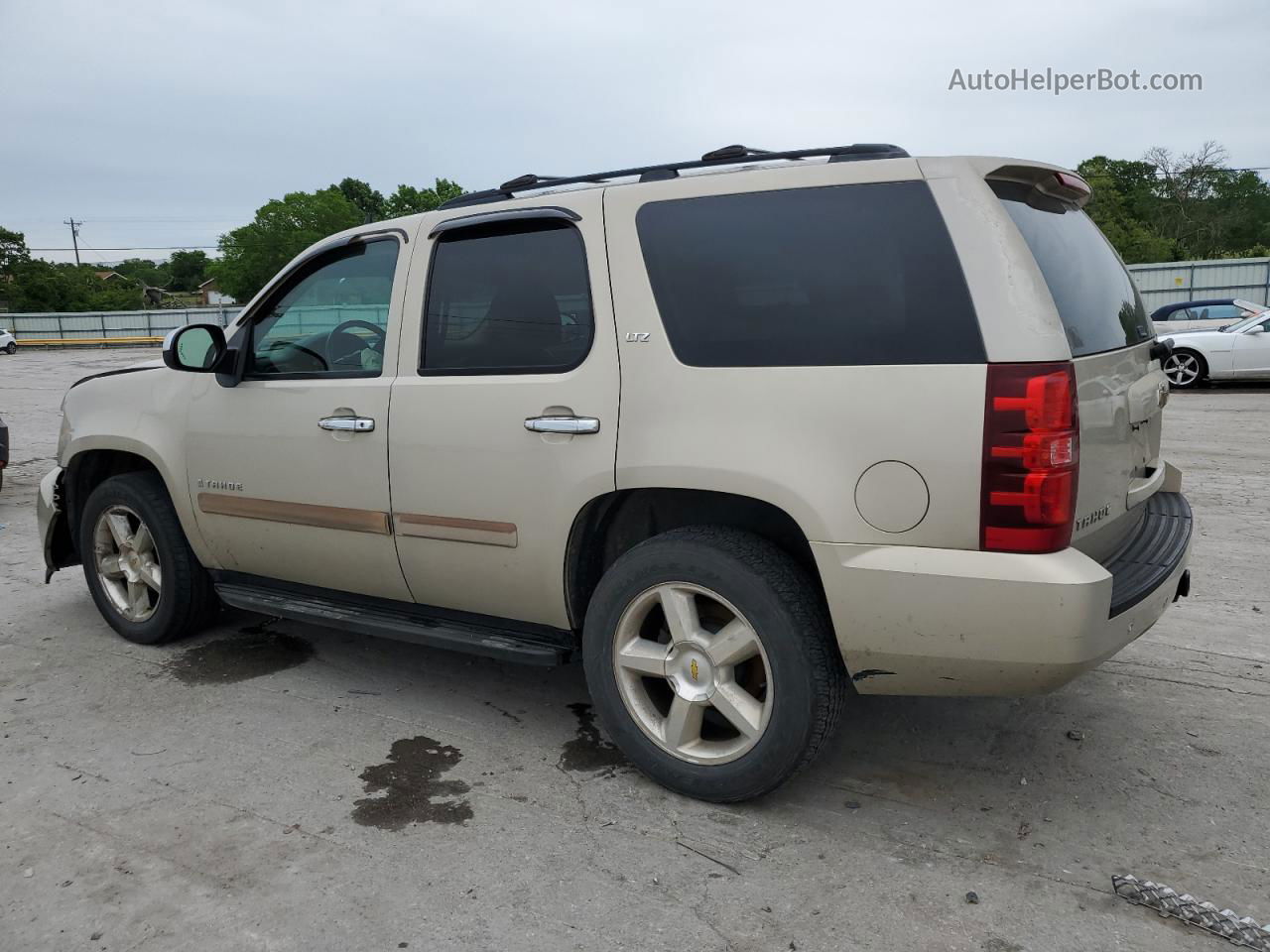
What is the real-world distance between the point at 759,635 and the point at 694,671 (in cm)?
30

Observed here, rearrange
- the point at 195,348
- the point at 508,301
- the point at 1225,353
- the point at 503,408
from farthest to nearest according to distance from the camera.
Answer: the point at 1225,353 → the point at 195,348 → the point at 508,301 → the point at 503,408

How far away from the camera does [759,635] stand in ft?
9.61

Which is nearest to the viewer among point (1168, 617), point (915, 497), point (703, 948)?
point (703, 948)

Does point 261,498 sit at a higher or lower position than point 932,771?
higher

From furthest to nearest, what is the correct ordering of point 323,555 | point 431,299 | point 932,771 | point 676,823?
1. point 323,555
2. point 431,299
3. point 932,771
4. point 676,823

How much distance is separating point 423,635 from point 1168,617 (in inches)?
135

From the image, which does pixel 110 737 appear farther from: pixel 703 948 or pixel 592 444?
pixel 703 948

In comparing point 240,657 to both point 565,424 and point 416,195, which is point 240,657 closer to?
point 565,424

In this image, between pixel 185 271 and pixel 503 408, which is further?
pixel 185 271

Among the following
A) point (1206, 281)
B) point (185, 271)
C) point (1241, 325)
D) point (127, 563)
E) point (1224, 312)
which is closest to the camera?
point (127, 563)

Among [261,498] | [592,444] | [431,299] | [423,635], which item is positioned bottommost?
[423,635]

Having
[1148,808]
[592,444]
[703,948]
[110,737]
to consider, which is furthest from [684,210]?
[110,737]

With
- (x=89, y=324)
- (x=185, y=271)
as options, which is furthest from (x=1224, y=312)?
(x=185, y=271)

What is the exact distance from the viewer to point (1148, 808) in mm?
3059
